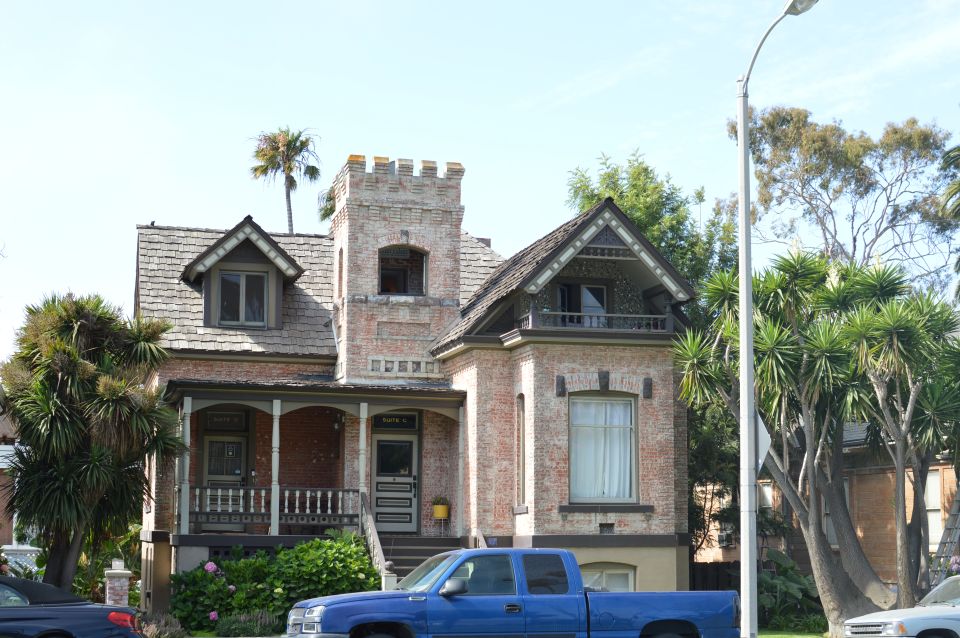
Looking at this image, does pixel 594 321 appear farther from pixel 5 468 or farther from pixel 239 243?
pixel 5 468

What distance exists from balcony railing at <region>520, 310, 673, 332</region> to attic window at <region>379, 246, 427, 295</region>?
14.1 feet

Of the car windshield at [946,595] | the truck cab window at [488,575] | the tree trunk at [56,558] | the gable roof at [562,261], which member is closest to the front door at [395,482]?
the gable roof at [562,261]

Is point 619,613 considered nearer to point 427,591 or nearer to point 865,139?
point 427,591

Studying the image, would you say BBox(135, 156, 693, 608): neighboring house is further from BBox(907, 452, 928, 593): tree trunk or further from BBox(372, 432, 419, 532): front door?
BBox(907, 452, 928, 593): tree trunk

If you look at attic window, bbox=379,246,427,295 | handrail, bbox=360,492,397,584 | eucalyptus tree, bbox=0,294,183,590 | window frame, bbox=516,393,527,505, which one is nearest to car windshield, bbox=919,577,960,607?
handrail, bbox=360,492,397,584

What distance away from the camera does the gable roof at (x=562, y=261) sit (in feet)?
85.5

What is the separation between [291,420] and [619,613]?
1509cm

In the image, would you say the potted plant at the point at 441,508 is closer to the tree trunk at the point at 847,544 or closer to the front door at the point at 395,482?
the front door at the point at 395,482

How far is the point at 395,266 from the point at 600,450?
24.7 feet

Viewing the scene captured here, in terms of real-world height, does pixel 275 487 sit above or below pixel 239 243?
below

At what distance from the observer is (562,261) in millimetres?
26109

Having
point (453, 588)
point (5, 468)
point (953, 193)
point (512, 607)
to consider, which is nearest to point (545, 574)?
point (512, 607)

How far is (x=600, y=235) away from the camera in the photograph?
26672 millimetres

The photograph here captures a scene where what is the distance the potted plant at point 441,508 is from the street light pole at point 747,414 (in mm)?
13052
